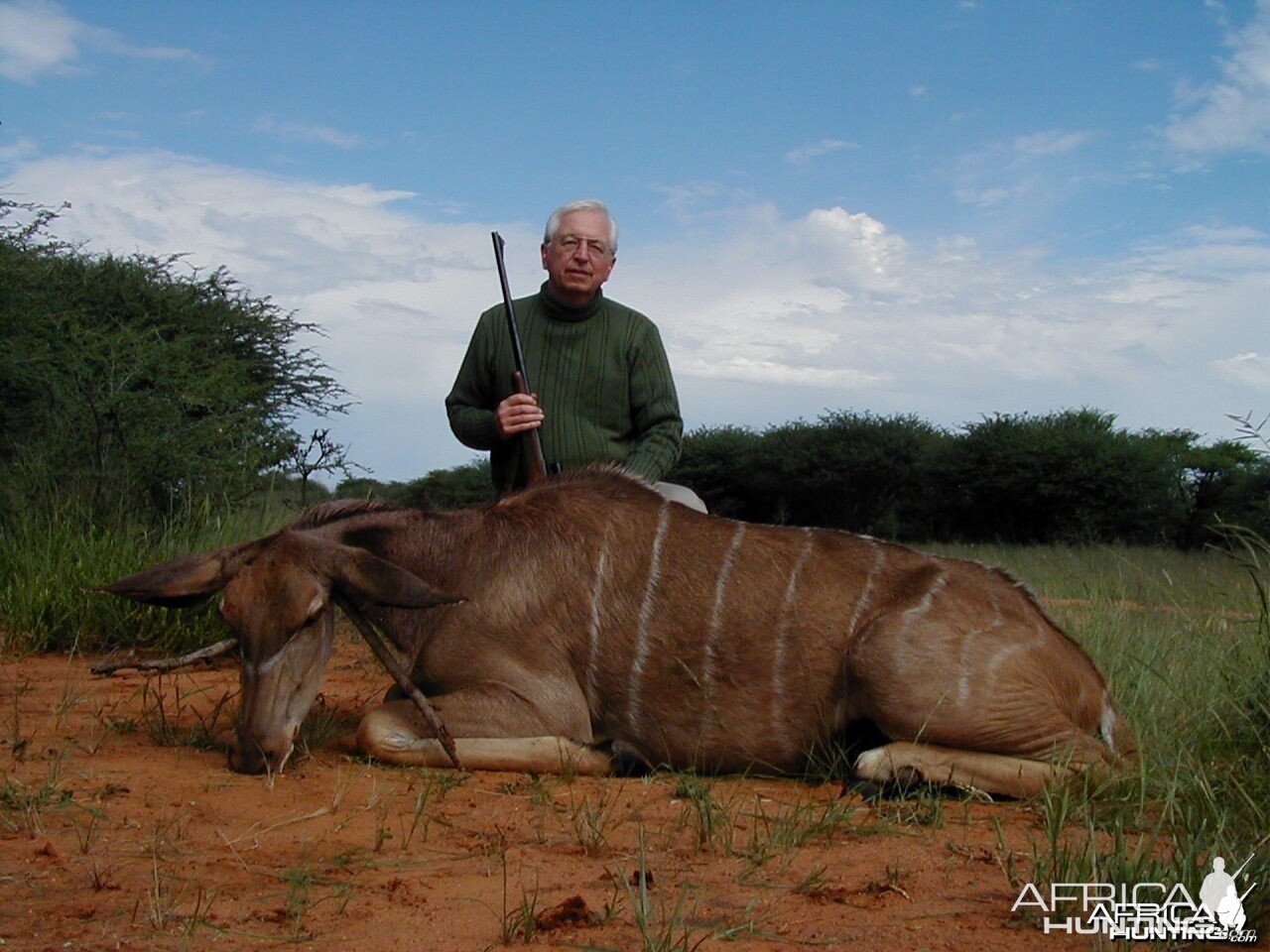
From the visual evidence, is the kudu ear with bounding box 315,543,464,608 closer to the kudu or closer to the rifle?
the kudu

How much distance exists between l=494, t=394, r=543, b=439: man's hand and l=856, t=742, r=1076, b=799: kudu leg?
82.2 inches

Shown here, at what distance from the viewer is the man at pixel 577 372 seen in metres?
5.75

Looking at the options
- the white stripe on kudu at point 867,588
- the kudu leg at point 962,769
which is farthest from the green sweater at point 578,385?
the kudu leg at point 962,769

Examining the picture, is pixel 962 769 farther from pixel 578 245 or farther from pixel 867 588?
pixel 578 245

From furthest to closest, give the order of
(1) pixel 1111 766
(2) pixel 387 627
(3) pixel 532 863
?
(2) pixel 387 627 < (1) pixel 1111 766 < (3) pixel 532 863

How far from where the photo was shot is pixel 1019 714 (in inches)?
153

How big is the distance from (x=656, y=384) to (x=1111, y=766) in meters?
2.85

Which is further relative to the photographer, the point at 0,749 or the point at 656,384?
the point at 656,384

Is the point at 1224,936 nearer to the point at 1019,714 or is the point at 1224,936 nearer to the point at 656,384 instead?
the point at 1019,714

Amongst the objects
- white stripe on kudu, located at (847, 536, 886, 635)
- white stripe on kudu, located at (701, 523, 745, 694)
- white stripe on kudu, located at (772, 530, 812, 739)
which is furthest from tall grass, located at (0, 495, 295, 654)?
white stripe on kudu, located at (847, 536, 886, 635)

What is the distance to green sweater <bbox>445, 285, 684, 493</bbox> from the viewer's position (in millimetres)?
5805

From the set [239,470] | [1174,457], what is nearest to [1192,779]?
[239,470]

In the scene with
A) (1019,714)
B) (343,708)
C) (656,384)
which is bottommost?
(343,708)

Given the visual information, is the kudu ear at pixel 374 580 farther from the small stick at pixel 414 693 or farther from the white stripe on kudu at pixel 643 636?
the white stripe on kudu at pixel 643 636
